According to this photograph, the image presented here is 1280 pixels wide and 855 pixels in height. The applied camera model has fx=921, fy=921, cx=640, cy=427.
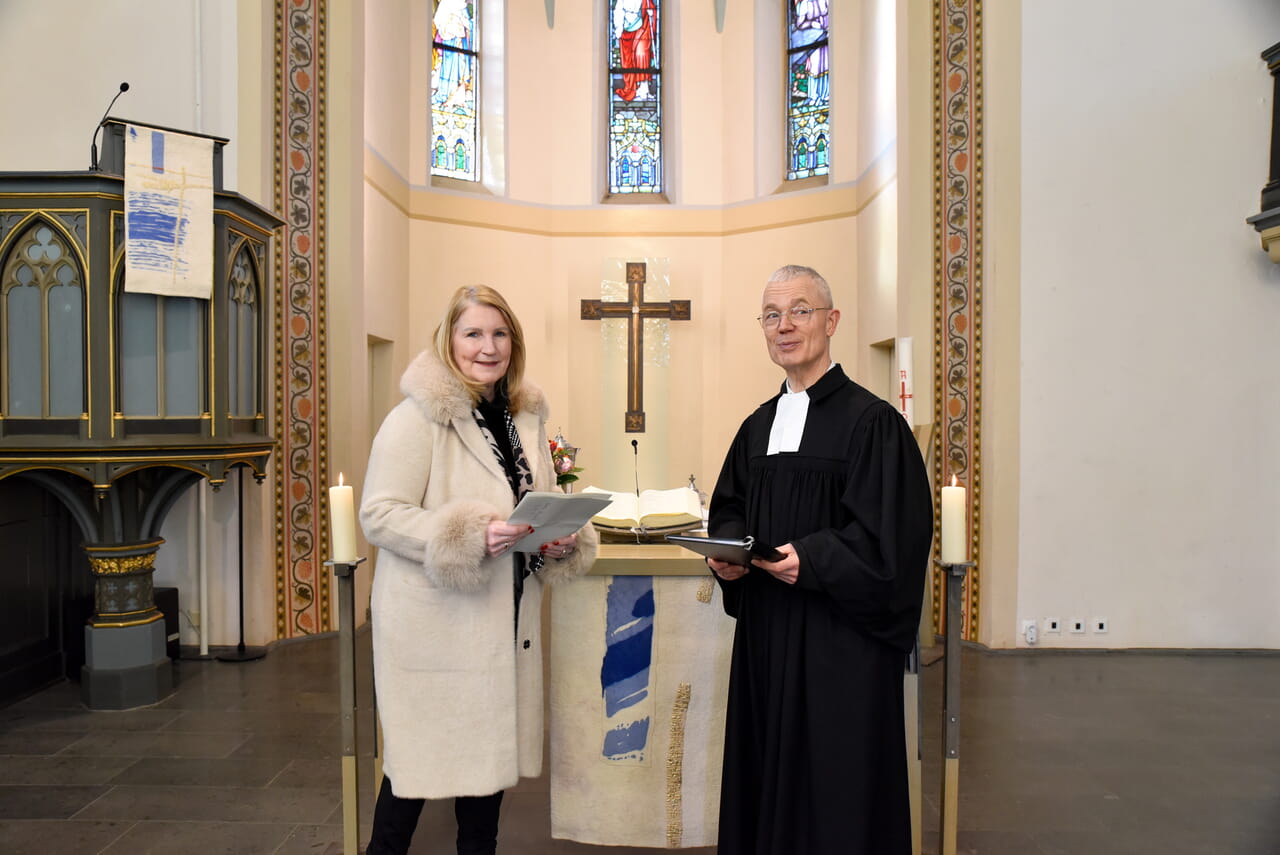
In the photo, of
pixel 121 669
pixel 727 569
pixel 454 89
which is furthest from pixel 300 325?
pixel 454 89

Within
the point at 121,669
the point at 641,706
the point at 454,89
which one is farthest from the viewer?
the point at 454,89

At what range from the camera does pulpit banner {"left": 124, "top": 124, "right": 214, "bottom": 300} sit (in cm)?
431

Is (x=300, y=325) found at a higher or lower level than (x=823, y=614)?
higher

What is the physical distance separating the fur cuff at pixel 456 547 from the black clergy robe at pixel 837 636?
26.7 inches

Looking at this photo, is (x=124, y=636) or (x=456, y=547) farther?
(x=124, y=636)

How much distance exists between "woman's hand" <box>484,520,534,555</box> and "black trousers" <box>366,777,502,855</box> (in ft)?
2.31

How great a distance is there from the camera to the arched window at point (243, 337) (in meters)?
4.82

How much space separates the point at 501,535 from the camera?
217cm

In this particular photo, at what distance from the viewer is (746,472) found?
8.02 feet

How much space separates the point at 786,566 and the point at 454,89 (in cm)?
859

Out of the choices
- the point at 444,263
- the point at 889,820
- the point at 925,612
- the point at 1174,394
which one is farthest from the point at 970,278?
the point at 444,263

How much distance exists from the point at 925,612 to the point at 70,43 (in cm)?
596

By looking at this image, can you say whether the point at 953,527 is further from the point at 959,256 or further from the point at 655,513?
the point at 959,256

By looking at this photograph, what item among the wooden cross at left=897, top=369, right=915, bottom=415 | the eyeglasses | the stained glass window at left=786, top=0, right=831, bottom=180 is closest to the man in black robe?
the eyeglasses
